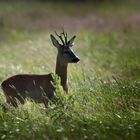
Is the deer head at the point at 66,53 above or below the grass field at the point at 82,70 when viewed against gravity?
above

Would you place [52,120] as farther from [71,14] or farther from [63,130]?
[71,14]

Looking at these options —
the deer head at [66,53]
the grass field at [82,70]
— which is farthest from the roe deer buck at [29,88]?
the grass field at [82,70]

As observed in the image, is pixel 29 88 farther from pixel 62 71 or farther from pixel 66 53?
pixel 66 53

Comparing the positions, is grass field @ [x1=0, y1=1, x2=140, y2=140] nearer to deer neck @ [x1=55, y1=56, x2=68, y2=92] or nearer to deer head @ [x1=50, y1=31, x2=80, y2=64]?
deer neck @ [x1=55, y1=56, x2=68, y2=92]

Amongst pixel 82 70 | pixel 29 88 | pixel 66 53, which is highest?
pixel 66 53

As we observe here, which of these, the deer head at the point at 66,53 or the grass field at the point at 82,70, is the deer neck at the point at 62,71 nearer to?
the deer head at the point at 66,53

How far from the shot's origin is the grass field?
8180 millimetres

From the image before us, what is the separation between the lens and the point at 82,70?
418 inches

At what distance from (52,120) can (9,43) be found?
12.8 metres

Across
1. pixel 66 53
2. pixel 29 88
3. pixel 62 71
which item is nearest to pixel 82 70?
pixel 62 71

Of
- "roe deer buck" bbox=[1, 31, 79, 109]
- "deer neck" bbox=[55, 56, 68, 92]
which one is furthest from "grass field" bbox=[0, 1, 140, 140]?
"roe deer buck" bbox=[1, 31, 79, 109]

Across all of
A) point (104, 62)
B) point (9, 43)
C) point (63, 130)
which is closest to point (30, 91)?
point (63, 130)

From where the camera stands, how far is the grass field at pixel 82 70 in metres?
8.18

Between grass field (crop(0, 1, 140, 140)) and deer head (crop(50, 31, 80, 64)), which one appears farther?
deer head (crop(50, 31, 80, 64))
